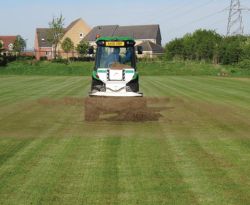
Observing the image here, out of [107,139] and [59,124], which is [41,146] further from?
[59,124]

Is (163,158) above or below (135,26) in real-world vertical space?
below

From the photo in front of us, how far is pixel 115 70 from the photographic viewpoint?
15656mm

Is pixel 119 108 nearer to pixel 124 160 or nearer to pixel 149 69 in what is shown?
pixel 124 160

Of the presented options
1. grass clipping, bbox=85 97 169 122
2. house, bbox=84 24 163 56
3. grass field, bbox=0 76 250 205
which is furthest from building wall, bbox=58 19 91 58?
grass field, bbox=0 76 250 205

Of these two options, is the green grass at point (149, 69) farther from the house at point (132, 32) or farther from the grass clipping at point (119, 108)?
the house at point (132, 32)

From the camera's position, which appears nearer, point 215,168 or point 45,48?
point 215,168

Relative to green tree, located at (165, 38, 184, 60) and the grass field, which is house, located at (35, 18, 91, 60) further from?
the grass field

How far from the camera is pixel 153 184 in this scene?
24.2 feet

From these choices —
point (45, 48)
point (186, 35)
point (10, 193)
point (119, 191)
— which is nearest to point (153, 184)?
point (119, 191)

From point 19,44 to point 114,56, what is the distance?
9597cm

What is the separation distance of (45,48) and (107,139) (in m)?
110

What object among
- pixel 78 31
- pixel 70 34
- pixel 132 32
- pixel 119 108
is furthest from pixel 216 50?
pixel 78 31

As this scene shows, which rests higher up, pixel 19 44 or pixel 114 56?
pixel 19 44

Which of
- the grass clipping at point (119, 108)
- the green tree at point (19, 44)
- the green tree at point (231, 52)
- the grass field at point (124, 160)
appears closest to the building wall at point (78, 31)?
the green tree at point (19, 44)
